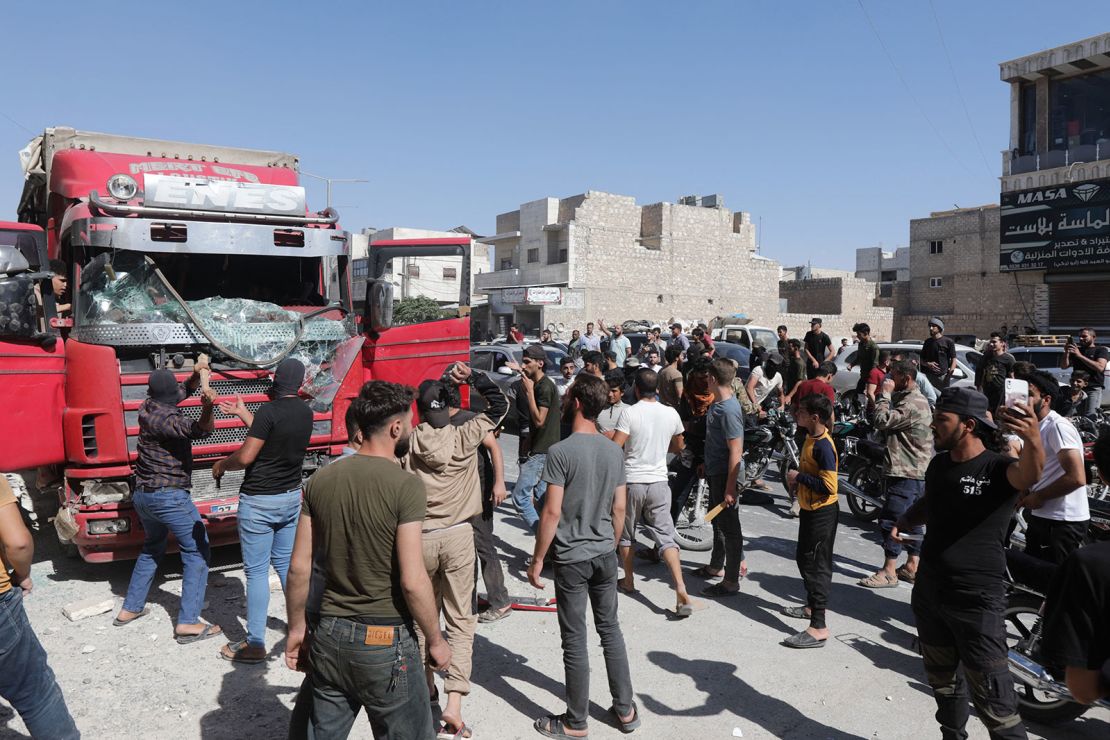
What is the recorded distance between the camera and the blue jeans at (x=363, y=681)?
2.82 m

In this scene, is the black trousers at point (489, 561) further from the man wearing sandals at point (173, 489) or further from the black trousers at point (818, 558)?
the black trousers at point (818, 558)

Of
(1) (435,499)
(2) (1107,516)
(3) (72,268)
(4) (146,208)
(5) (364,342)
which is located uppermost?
(4) (146,208)

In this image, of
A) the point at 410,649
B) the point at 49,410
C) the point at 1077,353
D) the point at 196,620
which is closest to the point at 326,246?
the point at 49,410

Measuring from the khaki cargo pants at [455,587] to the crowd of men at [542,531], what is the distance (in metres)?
0.01

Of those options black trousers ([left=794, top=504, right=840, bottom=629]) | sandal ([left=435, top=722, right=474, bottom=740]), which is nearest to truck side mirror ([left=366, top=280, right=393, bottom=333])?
sandal ([left=435, top=722, right=474, bottom=740])

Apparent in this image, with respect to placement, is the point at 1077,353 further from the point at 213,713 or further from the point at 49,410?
the point at 49,410

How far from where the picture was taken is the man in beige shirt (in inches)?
158

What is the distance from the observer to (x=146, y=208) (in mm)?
6188

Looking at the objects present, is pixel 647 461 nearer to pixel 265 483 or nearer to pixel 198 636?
pixel 265 483

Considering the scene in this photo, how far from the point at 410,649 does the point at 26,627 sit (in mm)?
1664

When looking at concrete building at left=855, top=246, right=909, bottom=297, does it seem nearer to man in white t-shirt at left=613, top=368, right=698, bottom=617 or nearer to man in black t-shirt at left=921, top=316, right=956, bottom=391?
man in black t-shirt at left=921, top=316, right=956, bottom=391

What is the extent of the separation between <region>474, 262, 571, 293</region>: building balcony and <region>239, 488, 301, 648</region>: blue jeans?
35.9 metres

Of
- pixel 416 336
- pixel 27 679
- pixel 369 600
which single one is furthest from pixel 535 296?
pixel 369 600

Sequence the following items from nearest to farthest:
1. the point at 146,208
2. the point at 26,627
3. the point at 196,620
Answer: the point at 26,627 < the point at 196,620 < the point at 146,208
